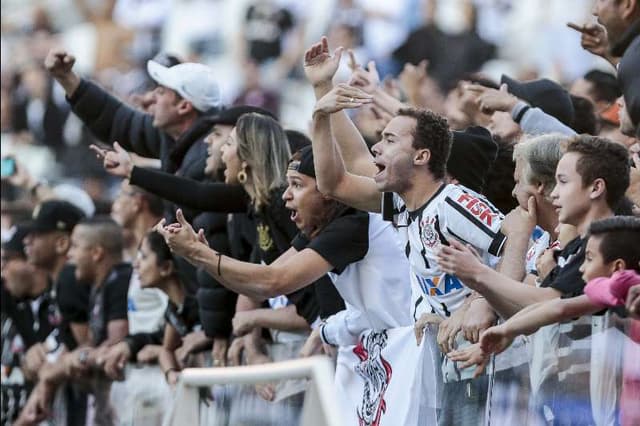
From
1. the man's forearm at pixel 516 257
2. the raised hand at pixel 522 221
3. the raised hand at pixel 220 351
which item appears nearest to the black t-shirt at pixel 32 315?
the raised hand at pixel 220 351

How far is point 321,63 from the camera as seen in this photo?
8.24 m

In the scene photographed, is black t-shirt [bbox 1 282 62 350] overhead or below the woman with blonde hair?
below

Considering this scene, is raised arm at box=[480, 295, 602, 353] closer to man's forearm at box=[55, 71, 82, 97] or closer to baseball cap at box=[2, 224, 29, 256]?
man's forearm at box=[55, 71, 82, 97]

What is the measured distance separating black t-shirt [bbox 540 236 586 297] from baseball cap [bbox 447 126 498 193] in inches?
57.0

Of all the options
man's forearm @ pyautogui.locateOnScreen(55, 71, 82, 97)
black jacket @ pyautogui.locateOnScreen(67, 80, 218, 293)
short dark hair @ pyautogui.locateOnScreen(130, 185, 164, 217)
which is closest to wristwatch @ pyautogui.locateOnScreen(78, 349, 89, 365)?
short dark hair @ pyautogui.locateOnScreen(130, 185, 164, 217)

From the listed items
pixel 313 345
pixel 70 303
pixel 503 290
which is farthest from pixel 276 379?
pixel 70 303

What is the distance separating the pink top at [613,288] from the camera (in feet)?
18.8

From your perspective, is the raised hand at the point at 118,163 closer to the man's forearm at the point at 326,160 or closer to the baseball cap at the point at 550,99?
the man's forearm at the point at 326,160

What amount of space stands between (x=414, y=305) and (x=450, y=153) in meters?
0.72

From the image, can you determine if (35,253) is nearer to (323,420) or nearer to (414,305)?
(414,305)

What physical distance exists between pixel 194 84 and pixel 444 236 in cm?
376

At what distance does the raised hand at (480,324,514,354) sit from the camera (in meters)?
6.35

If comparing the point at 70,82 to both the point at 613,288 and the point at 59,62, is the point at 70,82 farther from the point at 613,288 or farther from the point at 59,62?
the point at 613,288

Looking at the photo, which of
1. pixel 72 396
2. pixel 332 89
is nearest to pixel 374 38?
pixel 72 396
